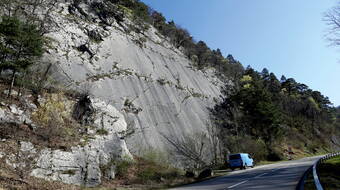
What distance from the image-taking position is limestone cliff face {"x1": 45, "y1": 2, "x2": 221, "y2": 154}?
85.4 feet

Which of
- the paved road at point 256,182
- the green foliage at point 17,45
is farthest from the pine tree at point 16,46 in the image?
the paved road at point 256,182

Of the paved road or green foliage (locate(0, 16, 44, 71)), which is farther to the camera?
green foliage (locate(0, 16, 44, 71))

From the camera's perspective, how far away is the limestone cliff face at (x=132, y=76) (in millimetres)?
26016

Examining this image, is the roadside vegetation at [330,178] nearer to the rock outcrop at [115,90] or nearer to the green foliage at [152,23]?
the rock outcrop at [115,90]

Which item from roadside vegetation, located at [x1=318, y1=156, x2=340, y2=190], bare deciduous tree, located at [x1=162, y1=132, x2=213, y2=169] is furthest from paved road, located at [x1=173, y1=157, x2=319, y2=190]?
bare deciduous tree, located at [x1=162, y1=132, x2=213, y2=169]

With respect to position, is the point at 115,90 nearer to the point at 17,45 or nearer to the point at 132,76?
the point at 132,76

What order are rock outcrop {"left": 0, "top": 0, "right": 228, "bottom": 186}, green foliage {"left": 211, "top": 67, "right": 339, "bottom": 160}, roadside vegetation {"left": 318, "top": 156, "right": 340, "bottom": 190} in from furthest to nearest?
green foliage {"left": 211, "top": 67, "right": 339, "bottom": 160} → rock outcrop {"left": 0, "top": 0, "right": 228, "bottom": 186} → roadside vegetation {"left": 318, "top": 156, "right": 340, "bottom": 190}

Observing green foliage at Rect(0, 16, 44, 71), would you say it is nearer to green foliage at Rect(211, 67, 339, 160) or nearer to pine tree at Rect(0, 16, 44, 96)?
pine tree at Rect(0, 16, 44, 96)

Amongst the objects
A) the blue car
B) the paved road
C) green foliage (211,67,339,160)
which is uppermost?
green foliage (211,67,339,160)

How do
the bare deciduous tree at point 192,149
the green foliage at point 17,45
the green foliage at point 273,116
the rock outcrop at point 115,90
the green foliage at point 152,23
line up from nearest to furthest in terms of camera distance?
the rock outcrop at point 115,90 < the green foliage at point 17,45 < the bare deciduous tree at point 192,149 < the green foliage at point 152,23 < the green foliage at point 273,116

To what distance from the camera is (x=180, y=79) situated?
39.1 meters

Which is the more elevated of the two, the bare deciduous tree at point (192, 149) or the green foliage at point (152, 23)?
the green foliage at point (152, 23)

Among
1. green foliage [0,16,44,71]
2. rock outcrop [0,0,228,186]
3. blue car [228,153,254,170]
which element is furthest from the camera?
blue car [228,153,254,170]

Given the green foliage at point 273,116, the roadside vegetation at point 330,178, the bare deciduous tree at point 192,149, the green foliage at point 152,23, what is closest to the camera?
the roadside vegetation at point 330,178
